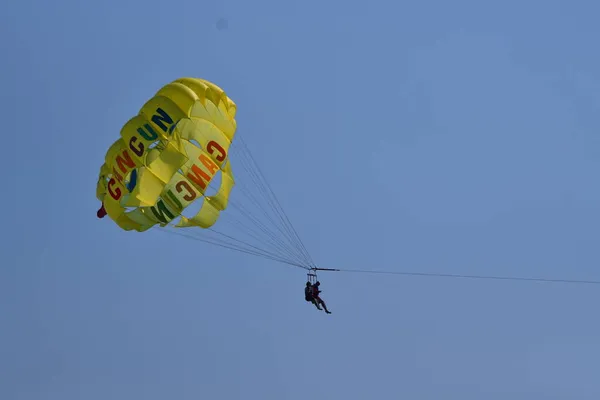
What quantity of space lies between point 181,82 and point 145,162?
290 cm

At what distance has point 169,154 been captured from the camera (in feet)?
159

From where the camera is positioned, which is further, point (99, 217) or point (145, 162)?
point (99, 217)

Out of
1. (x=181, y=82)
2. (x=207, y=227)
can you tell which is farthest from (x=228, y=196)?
(x=181, y=82)

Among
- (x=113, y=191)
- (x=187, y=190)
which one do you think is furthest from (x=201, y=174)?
(x=113, y=191)

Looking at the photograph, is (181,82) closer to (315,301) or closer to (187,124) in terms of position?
(187,124)

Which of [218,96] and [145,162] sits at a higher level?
[218,96]

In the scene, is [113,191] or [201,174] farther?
[113,191]

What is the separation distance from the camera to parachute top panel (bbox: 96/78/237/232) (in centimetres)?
4809

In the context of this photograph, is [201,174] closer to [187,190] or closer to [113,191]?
[187,190]

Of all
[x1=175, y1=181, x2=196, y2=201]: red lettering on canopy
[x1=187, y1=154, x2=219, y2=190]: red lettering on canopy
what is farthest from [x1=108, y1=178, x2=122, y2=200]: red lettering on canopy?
[x1=187, y1=154, x2=219, y2=190]: red lettering on canopy

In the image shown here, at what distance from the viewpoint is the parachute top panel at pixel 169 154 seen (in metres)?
48.1

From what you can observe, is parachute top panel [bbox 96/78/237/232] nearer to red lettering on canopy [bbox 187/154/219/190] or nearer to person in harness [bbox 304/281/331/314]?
red lettering on canopy [bbox 187/154/219/190]

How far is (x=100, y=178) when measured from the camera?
5097 cm

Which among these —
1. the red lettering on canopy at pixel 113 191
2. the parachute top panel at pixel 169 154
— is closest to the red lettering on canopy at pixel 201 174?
the parachute top panel at pixel 169 154
